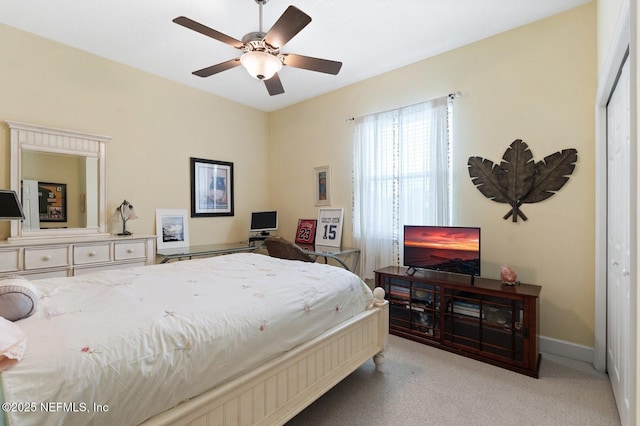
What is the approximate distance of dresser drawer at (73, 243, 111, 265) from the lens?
2.84 meters

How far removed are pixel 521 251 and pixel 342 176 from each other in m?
2.19

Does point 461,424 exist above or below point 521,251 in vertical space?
below

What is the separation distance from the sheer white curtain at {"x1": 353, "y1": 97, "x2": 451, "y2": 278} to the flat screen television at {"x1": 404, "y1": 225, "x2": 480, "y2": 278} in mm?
274

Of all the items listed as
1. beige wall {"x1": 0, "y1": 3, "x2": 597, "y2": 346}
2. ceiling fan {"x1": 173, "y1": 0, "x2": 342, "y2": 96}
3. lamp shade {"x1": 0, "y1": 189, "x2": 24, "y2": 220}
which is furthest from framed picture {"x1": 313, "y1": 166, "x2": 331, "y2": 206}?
lamp shade {"x1": 0, "y1": 189, "x2": 24, "y2": 220}

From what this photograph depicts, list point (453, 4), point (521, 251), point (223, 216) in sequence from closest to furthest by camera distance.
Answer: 1. point (453, 4)
2. point (521, 251)
3. point (223, 216)

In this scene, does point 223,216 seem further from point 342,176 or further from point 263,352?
point 263,352

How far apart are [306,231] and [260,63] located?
260 cm

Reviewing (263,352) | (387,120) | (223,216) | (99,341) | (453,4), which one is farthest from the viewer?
(223,216)

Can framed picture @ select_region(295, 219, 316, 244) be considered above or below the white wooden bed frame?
above

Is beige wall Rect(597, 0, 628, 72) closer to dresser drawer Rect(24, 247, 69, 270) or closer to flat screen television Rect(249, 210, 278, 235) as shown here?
flat screen television Rect(249, 210, 278, 235)

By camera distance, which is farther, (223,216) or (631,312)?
(223,216)

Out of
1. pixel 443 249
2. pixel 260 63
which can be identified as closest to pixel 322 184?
pixel 443 249

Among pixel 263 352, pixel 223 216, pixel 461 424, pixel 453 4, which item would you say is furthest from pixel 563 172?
pixel 223 216

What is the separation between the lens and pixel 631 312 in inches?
45.4
